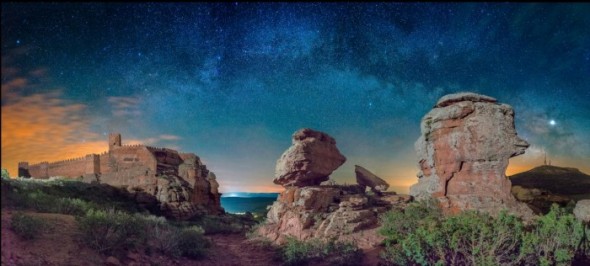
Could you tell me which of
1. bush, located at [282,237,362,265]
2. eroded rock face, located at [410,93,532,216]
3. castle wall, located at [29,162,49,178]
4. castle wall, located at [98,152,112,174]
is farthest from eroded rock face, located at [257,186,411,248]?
castle wall, located at [29,162,49,178]

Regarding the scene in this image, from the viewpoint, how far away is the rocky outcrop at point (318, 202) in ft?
49.7

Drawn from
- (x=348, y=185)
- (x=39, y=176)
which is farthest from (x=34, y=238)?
(x=39, y=176)

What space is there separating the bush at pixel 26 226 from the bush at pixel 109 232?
1.21m

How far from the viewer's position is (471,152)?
15.7 meters

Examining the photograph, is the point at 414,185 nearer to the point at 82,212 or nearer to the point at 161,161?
the point at 82,212

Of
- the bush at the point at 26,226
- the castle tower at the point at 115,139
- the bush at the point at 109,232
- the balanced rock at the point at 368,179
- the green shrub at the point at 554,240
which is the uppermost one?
the castle tower at the point at 115,139

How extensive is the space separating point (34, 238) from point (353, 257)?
9.24 m

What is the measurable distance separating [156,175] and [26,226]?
18701 mm

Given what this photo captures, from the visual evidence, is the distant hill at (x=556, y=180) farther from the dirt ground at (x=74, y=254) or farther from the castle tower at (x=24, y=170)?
the castle tower at (x=24, y=170)

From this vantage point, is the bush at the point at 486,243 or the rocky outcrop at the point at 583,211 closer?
the bush at the point at 486,243

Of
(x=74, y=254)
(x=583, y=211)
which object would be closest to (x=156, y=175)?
(x=74, y=254)

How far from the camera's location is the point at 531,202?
19750mm

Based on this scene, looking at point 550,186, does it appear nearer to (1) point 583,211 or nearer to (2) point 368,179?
(1) point 583,211

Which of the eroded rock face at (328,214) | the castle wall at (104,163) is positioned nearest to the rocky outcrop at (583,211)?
the eroded rock face at (328,214)
